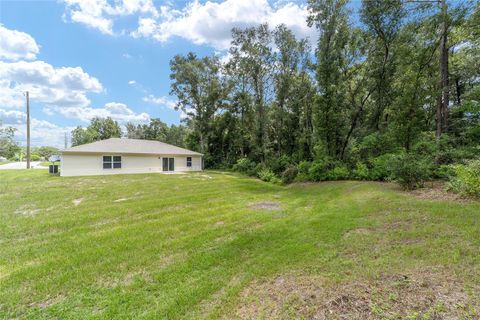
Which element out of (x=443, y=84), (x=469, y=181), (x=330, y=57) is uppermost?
(x=330, y=57)

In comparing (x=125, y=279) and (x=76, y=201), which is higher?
(x=76, y=201)

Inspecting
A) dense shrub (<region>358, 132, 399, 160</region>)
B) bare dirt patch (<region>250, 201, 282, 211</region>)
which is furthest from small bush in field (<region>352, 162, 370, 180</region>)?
bare dirt patch (<region>250, 201, 282, 211</region>)

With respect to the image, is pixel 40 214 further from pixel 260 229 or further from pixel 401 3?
pixel 401 3

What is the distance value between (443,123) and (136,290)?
13.7m

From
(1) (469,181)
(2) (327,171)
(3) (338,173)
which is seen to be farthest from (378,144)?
(1) (469,181)

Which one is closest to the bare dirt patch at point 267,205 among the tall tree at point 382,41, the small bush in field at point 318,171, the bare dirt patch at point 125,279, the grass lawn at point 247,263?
the grass lawn at point 247,263

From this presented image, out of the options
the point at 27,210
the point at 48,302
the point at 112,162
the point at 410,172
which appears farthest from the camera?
the point at 112,162

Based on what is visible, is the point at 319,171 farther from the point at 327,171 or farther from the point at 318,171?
the point at 327,171

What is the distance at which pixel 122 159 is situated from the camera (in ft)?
58.0

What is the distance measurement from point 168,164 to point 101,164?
213 inches

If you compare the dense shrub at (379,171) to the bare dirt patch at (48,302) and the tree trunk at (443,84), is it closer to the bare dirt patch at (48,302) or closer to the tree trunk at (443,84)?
the tree trunk at (443,84)

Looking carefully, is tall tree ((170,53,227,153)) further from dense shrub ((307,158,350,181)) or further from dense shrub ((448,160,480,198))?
dense shrub ((448,160,480,198))

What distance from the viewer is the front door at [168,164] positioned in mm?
20203

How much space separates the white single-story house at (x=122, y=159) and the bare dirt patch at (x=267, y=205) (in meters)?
13.9
